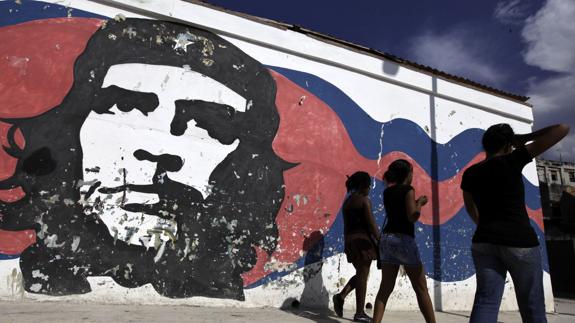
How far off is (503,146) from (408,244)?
1103mm

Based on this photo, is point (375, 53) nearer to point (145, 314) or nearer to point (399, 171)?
point (399, 171)

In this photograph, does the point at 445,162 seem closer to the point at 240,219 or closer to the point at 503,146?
the point at 240,219

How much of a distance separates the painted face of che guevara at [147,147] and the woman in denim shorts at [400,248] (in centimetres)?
203

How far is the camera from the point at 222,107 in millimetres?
4766

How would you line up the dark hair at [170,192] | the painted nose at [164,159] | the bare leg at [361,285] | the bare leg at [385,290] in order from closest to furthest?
the bare leg at [385,290]
the dark hair at [170,192]
the bare leg at [361,285]
the painted nose at [164,159]

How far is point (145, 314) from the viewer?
3.52 m

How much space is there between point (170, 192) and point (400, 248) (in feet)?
7.71

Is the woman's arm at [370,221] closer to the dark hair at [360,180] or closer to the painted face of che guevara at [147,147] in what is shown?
the dark hair at [360,180]

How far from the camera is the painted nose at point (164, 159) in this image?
4.29 m

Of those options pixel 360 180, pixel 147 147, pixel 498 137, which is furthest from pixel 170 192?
pixel 498 137

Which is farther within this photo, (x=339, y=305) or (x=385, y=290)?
(x=339, y=305)

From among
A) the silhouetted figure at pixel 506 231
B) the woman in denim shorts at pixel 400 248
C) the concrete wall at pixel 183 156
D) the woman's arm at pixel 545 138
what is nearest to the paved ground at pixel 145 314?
the concrete wall at pixel 183 156

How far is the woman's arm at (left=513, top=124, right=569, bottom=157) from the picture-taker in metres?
2.28

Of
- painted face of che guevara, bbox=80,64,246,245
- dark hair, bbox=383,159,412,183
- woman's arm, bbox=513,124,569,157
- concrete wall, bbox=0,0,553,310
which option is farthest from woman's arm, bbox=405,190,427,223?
painted face of che guevara, bbox=80,64,246,245
